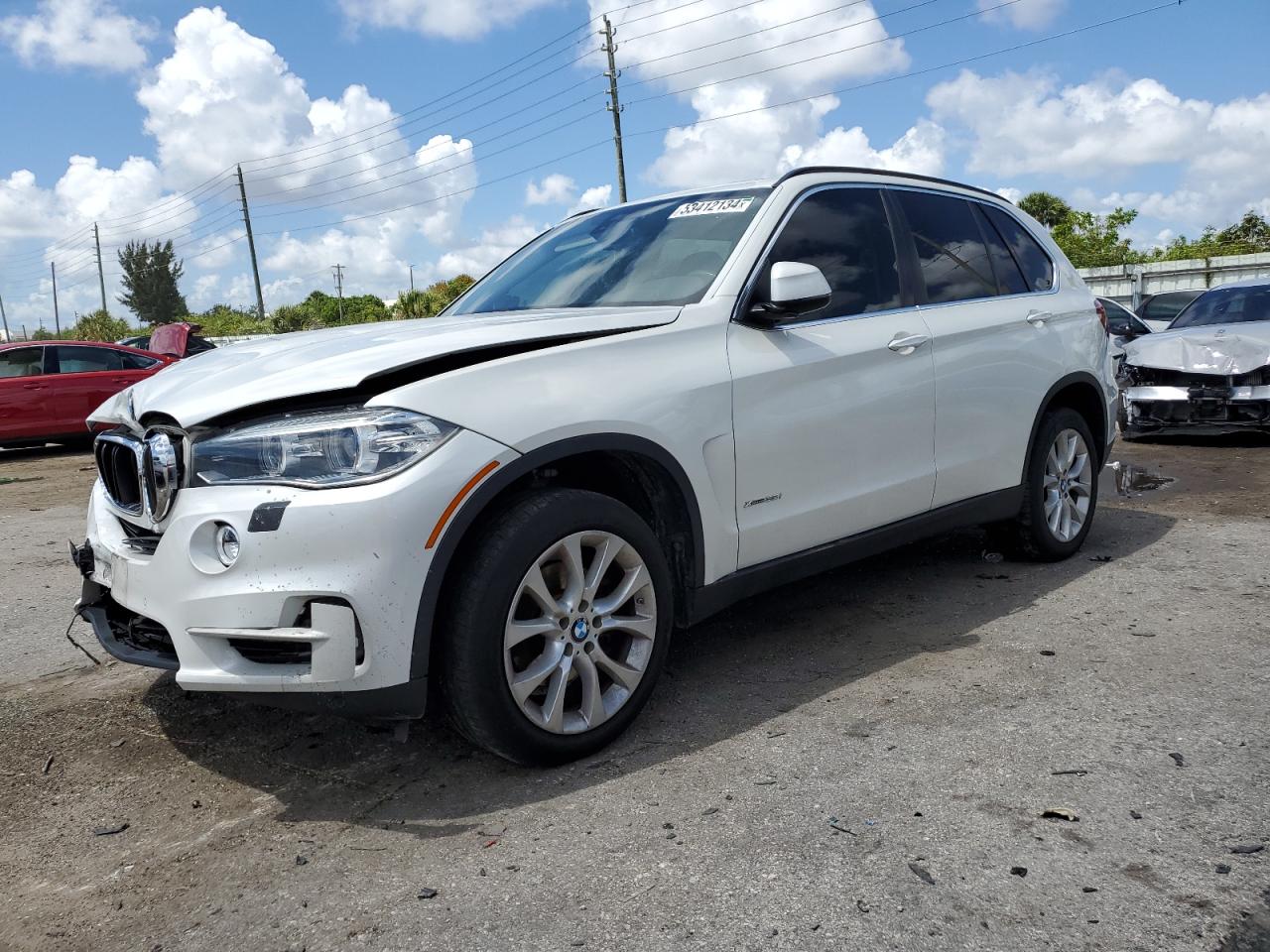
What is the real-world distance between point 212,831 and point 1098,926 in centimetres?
223

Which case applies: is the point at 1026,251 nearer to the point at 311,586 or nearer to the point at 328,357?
the point at 328,357

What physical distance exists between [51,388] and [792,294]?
42.1 ft

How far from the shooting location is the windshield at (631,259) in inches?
152

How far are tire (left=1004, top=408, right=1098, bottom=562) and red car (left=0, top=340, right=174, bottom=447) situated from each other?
38.9ft

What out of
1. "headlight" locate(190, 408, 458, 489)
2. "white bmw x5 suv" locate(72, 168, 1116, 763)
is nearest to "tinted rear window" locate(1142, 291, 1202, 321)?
"white bmw x5 suv" locate(72, 168, 1116, 763)

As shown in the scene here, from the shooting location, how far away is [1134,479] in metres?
8.16

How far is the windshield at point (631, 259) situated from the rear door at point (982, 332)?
1.00 m

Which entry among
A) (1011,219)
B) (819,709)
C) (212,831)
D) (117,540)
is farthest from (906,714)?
(1011,219)

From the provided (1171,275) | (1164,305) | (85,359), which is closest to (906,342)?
(85,359)

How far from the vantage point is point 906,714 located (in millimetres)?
3500

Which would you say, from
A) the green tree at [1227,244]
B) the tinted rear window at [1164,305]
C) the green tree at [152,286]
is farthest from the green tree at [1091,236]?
the green tree at [152,286]

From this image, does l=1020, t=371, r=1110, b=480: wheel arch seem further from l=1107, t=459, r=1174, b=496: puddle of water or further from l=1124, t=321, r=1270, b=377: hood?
l=1124, t=321, r=1270, b=377: hood

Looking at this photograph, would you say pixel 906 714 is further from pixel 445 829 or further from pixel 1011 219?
pixel 1011 219

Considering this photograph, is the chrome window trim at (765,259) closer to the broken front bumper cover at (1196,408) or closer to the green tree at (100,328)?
the broken front bumper cover at (1196,408)
